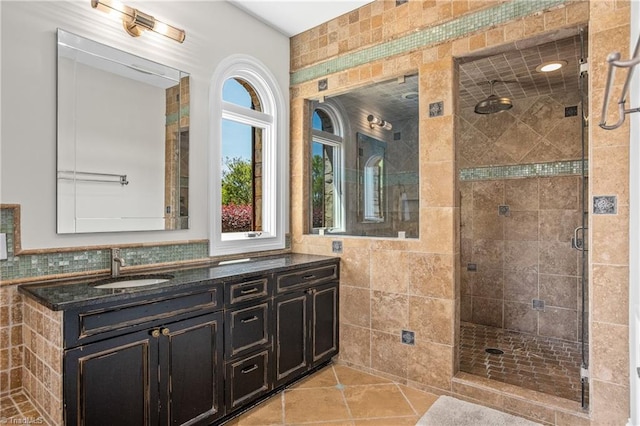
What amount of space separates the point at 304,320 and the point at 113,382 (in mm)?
1384

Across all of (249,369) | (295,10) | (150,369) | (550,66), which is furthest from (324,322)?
(550,66)

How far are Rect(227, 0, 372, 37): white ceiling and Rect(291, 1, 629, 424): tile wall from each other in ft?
0.28

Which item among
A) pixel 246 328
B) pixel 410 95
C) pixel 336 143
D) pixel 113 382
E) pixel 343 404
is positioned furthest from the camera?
pixel 336 143

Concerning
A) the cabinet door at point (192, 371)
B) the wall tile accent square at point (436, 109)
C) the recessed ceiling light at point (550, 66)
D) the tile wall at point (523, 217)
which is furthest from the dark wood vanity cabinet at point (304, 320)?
the recessed ceiling light at point (550, 66)

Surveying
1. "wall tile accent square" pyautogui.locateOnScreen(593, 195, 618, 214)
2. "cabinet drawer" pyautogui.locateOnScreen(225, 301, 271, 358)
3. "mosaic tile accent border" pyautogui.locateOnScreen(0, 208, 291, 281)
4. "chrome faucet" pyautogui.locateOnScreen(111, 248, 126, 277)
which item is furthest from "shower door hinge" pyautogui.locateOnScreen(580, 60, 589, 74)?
"chrome faucet" pyautogui.locateOnScreen(111, 248, 126, 277)

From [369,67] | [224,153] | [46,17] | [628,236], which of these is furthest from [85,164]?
[628,236]

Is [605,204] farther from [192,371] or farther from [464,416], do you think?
[192,371]

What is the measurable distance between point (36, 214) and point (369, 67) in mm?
2553

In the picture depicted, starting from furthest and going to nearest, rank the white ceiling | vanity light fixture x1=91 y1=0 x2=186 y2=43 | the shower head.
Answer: the shower head
the white ceiling
vanity light fixture x1=91 y1=0 x2=186 y2=43

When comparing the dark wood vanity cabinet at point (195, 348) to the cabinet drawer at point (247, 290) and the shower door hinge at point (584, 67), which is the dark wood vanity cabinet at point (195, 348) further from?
the shower door hinge at point (584, 67)

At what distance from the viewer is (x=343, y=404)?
2.54 meters

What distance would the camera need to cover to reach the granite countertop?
66.0 inches

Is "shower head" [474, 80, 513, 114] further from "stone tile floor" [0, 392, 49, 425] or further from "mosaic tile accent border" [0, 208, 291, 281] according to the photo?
"stone tile floor" [0, 392, 49, 425]

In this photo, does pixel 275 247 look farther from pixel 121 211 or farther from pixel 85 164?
pixel 85 164
